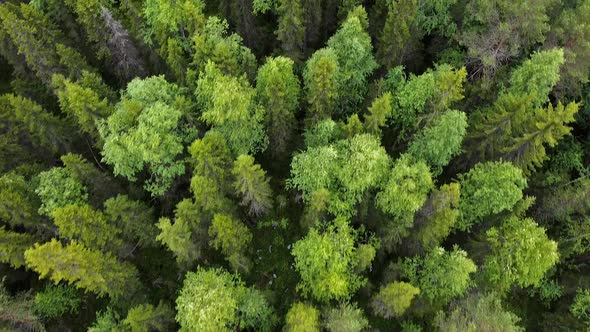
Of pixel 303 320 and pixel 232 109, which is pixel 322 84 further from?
pixel 303 320

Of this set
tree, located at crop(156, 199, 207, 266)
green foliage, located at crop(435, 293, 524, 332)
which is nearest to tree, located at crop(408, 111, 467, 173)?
green foliage, located at crop(435, 293, 524, 332)

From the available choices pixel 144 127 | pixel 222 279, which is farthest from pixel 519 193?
pixel 144 127

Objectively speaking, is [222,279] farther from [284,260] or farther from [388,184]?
[388,184]

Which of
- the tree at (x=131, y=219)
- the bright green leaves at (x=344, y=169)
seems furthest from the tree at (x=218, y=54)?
the tree at (x=131, y=219)

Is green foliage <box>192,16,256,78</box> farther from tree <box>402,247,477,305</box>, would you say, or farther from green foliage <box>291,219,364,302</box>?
tree <box>402,247,477,305</box>

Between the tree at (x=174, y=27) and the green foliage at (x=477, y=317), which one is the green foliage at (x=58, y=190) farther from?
the green foliage at (x=477, y=317)

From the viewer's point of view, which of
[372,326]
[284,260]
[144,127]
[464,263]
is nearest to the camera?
[464,263]

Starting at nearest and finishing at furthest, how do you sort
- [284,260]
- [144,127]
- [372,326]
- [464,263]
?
[464,263] → [144,127] → [372,326] → [284,260]
